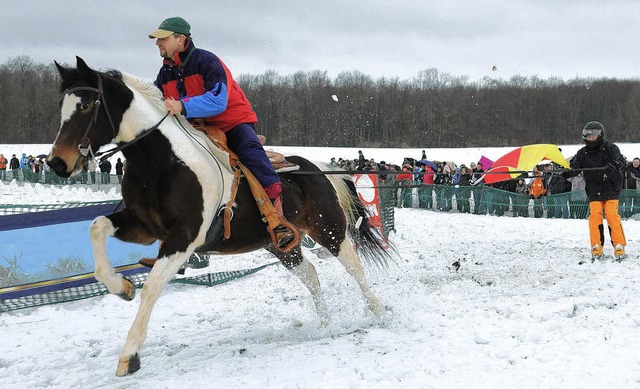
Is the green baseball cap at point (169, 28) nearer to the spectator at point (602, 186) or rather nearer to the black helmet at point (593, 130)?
the spectator at point (602, 186)

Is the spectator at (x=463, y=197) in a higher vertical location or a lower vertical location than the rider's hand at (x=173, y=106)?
lower

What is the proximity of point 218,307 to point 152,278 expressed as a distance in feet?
9.66

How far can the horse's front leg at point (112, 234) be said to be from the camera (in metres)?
4.69

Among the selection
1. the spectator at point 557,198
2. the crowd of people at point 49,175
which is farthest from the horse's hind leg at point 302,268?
the crowd of people at point 49,175

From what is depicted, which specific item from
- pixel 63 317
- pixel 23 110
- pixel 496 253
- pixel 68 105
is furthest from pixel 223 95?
pixel 23 110

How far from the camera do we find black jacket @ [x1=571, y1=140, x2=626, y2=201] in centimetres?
939

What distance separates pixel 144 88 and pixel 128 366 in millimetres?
2212

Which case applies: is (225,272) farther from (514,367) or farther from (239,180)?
(514,367)

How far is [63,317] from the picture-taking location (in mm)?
6988

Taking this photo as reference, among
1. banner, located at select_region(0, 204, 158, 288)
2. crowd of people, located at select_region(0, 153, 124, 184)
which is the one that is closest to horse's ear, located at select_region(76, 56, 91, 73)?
banner, located at select_region(0, 204, 158, 288)

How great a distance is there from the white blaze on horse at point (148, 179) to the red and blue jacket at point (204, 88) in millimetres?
276

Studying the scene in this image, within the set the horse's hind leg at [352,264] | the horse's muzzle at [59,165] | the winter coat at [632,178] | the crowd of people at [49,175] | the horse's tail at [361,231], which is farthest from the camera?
the crowd of people at [49,175]

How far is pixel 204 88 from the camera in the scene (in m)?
5.21

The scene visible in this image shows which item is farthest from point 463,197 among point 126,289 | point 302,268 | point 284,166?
point 126,289
